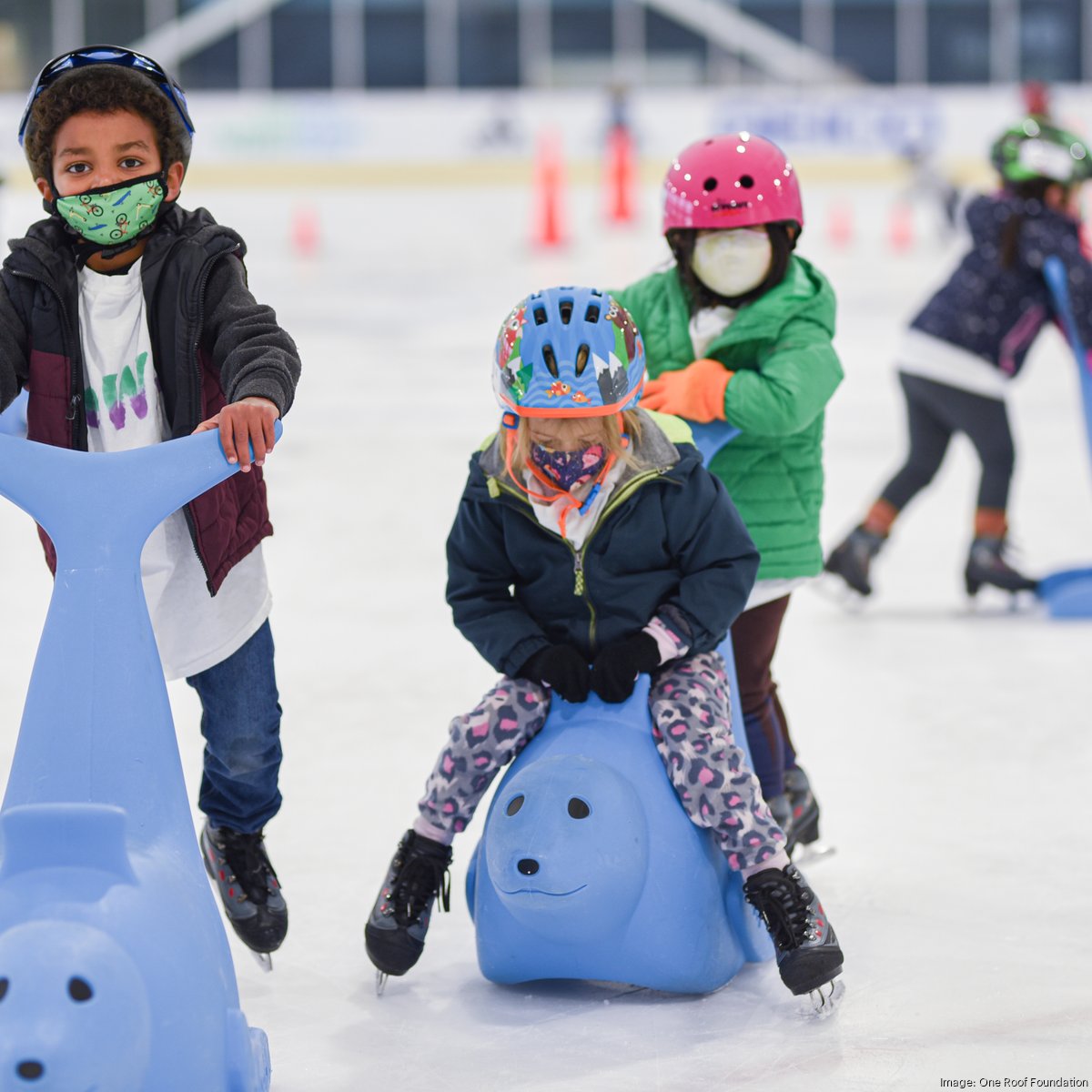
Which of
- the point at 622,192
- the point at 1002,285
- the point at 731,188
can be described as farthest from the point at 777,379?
the point at 622,192

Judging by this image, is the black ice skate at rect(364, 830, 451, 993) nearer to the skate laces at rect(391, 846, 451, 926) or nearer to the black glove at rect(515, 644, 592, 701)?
the skate laces at rect(391, 846, 451, 926)

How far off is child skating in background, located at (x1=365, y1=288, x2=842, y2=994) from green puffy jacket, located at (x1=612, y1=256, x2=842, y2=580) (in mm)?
366

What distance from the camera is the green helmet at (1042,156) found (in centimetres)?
543

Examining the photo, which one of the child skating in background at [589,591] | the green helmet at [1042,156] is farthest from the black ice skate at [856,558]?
the child skating in background at [589,591]

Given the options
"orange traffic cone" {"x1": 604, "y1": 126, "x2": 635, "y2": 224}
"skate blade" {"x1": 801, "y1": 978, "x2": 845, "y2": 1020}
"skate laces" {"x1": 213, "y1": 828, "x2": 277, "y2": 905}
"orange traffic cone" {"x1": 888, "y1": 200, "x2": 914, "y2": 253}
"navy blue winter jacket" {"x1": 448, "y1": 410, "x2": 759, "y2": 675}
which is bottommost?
"skate blade" {"x1": 801, "y1": 978, "x2": 845, "y2": 1020}

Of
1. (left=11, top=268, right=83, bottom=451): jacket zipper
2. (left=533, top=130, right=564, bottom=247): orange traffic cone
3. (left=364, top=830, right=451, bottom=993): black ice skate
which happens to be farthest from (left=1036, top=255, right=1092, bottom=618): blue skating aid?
(left=533, top=130, right=564, bottom=247): orange traffic cone

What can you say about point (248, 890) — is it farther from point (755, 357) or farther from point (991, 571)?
point (991, 571)

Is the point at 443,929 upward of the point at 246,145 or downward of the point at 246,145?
downward

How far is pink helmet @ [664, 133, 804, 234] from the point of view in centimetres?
329

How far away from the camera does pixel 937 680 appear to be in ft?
16.2

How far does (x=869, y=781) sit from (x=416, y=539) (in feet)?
9.14

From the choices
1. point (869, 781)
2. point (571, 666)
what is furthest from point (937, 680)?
point (571, 666)

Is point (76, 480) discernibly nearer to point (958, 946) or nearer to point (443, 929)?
point (443, 929)

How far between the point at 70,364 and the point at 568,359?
28.1 inches
